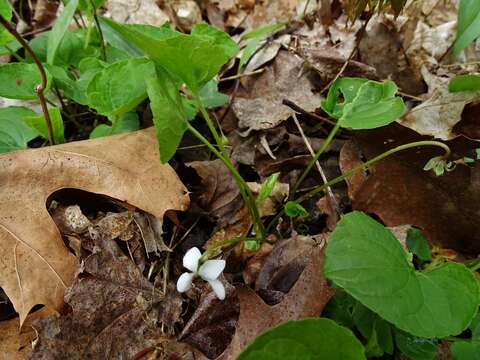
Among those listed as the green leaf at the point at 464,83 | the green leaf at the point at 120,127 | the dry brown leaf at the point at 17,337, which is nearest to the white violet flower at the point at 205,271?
the dry brown leaf at the point at 17,337

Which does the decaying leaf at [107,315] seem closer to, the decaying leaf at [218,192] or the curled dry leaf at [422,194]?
the decaying leaf at [218,192]

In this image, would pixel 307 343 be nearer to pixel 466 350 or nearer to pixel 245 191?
pixel 466 350

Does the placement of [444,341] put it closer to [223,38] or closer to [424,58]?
[223,38]

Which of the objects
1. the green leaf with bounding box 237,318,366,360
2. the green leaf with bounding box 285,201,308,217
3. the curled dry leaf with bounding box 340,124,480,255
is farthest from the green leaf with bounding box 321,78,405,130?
the green leaf with bounding box 237,318,366,360

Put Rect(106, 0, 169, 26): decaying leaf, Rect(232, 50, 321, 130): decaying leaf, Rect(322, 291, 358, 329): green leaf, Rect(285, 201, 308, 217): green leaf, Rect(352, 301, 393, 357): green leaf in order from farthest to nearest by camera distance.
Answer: Rect(106, 0, 169, 26): decaying leaf
Rect(232, 50, 321, 130): decaying leaf
Rect(285, 201, 308, 217): green leaf
Rect(322, 291, 358, 329): green leaf
Rect(352, 301, 393, 357): green leaf

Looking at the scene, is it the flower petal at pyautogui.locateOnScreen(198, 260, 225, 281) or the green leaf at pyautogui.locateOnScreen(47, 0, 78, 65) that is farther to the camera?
the green leaf at pyautogui.locateOnScreen(47, 0, 78, 65)

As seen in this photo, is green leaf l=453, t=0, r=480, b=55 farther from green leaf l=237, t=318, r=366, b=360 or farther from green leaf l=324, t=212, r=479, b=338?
green leaf l=237, t=318, r=366, b=360

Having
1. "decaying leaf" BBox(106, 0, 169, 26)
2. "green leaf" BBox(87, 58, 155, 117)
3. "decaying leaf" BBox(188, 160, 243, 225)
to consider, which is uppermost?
"green leaf" BBox(87, 58, 155, 117)

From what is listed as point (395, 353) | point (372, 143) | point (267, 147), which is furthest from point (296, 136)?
point (395, 353)
